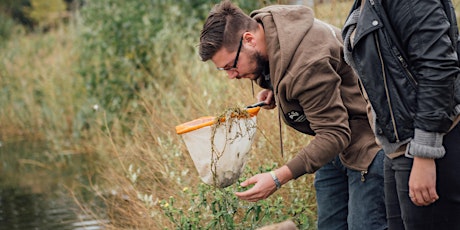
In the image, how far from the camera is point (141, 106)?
871cm

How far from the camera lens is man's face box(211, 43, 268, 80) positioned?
353 centimetres

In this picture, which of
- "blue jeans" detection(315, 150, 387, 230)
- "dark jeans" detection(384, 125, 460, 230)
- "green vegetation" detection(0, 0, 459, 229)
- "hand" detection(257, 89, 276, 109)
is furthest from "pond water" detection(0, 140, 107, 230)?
"dark jeans" detection(384, 125, 460, 230)

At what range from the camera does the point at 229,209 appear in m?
4.34

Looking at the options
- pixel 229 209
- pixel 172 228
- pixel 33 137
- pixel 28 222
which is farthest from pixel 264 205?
pixel 33 137

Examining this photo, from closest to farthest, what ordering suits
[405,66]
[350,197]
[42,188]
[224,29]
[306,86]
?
[405,66], [306,86], [224,29], [350,197], [42,188]

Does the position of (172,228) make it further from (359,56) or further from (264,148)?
(359,56)

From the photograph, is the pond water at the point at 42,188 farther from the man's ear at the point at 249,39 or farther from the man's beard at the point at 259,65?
the man's ear at the point at 249,39

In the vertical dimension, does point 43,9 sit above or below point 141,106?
above

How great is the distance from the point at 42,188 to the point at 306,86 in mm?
6201

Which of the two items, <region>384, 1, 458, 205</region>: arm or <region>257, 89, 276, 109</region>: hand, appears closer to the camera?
<region>384, 1, 458, 205</region>: arm

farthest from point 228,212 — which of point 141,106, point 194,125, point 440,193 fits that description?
point 141,106

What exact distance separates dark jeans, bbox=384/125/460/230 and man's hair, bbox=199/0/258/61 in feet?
3.08

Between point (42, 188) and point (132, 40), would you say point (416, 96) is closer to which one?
point (42, 188)

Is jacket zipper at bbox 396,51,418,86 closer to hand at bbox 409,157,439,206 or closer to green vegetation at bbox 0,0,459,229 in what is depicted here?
hand at bbox 409,157,439,206
